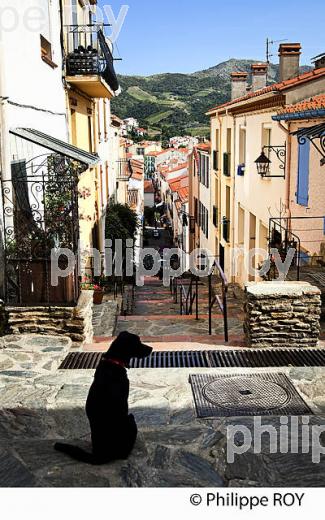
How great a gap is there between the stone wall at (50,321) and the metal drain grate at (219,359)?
403 millimetres

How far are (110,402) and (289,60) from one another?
15.1 m

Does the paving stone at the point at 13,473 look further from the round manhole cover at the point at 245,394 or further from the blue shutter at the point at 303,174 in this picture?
the blue shutter at the point at 303,174

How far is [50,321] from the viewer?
296 inches

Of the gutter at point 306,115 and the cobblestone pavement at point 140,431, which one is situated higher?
the gutter at point 306,115

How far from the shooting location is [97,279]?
15.9 m

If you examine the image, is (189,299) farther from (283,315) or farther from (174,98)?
(174,98)

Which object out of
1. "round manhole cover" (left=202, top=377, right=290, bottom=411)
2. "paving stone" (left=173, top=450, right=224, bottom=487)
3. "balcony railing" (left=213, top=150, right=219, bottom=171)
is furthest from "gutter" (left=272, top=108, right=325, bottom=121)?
"balcony railing" (left=213, top=150, right=219, bottom=171)

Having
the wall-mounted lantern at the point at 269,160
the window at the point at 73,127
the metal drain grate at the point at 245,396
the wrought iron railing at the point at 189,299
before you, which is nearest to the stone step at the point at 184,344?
the metal drain grate at the point at 245,396

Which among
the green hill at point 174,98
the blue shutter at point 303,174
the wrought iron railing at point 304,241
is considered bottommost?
the wrought iron railing at point 304,241

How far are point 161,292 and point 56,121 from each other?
9.36 meters

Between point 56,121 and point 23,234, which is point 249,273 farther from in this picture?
point 23,234

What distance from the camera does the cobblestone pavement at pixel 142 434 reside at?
13.6ft

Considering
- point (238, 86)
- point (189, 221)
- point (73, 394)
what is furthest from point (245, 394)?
point (189, 221)
